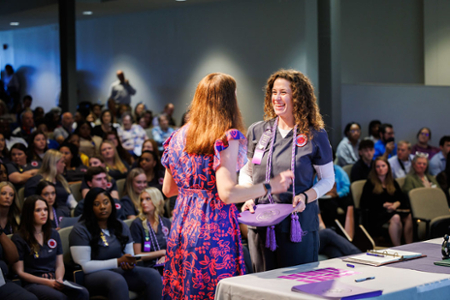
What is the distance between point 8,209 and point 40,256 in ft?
2.41

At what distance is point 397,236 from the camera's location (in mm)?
5238

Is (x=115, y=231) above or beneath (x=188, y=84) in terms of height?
beneath

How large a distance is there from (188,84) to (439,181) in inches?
221

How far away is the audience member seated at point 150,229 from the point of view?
3963mm

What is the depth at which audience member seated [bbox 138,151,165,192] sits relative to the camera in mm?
5605

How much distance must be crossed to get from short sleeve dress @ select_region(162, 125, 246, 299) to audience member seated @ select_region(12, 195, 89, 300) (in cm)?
142

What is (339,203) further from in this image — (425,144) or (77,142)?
(77,142)

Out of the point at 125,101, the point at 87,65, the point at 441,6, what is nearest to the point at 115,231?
the point at 441,6

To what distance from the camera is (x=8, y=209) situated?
4.04 meters

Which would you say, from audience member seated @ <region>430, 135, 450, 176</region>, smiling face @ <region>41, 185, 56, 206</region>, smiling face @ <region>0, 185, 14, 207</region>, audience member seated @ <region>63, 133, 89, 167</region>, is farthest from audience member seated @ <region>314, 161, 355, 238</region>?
smiling face @ <region>0, 185, 14, 207</region>

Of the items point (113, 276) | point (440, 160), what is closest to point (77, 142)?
point (113, 276)

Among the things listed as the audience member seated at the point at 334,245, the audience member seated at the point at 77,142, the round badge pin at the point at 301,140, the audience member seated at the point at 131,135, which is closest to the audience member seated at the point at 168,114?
the audience member seated at the point at 131,135

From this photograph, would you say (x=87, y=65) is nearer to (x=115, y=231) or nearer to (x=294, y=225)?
(x=115, y=231)

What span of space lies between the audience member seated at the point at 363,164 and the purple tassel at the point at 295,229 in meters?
4.19
